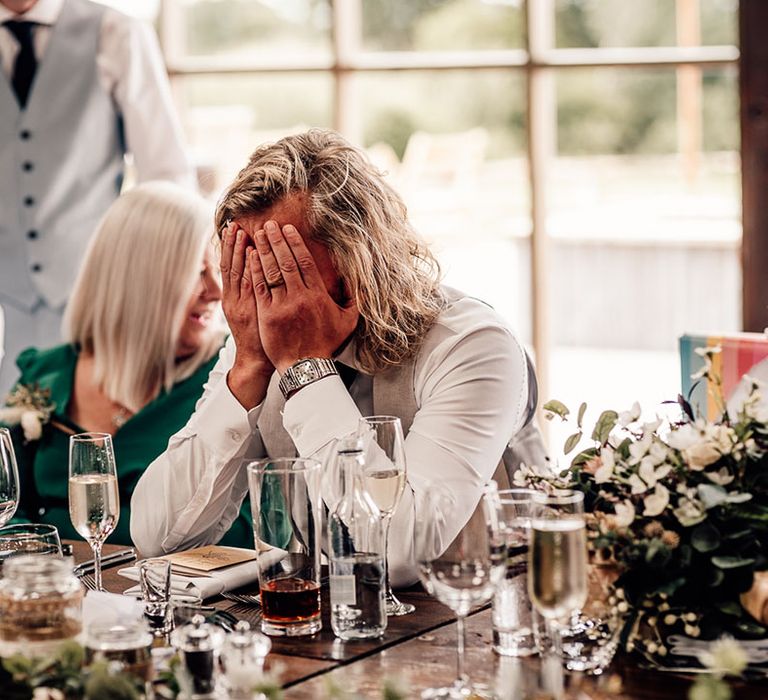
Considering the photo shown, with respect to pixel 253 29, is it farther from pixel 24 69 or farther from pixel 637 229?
pixel 637 229

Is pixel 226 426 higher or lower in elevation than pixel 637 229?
lower

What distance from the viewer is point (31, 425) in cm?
274

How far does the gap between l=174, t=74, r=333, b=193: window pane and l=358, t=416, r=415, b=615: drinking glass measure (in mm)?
2667

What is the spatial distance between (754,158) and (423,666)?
2261 mm

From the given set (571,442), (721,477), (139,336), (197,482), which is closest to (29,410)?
(139,336)

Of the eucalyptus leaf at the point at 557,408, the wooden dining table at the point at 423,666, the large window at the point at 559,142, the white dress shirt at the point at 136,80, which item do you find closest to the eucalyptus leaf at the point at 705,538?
the wooden dining table at the point at 423,666

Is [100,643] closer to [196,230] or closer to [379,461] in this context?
[379,461]

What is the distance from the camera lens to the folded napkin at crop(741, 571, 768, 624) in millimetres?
1356

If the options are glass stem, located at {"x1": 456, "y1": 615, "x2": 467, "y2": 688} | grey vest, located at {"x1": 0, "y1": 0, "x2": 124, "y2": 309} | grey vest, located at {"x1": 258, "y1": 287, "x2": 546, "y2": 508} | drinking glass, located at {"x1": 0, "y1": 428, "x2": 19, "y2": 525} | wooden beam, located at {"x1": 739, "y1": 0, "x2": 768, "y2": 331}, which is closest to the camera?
glass stem, located at {"x1": 456, "y1": 615, "x2": 467, "y2": 688}

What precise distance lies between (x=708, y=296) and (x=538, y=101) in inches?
30.2

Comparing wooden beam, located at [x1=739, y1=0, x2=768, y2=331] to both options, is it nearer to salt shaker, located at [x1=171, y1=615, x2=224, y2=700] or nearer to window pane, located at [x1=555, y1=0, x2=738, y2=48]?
window pane, located at [x1=555, y1=0, x2=738, y2=48]

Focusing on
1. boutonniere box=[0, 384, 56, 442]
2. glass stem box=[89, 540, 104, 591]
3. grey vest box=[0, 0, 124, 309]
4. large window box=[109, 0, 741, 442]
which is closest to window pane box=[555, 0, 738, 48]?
large window box=[109, 0, 741, 442]

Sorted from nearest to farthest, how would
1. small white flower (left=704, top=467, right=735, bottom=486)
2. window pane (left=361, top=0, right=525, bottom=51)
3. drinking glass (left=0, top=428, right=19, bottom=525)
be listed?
1. small white flower (left=704, top=467, right=735, bottom=486)
2. drinking glass (left=0, top=428, right=19, bottom=525)
3. window pane (left=361, top=0, right=525, bottom=51)

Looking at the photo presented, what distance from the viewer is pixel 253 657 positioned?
123cm
